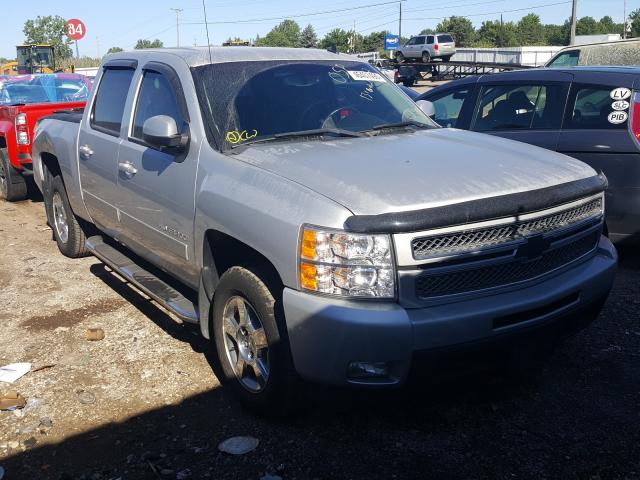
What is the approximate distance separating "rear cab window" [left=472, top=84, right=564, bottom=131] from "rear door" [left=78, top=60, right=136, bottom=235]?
11.2 feet

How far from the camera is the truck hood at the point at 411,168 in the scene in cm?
303

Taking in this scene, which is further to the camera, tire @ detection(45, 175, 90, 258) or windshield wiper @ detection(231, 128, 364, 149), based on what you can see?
tire @ detection(45, 175, 90, 258)

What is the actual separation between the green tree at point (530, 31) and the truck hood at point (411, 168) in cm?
10288

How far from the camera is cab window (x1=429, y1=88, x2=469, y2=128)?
690 centimetres

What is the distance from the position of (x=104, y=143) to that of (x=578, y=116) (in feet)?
13.1

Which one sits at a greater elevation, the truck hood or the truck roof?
the truck roof

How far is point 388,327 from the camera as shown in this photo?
284 centimetres

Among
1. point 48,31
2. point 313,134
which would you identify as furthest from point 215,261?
point 48,31

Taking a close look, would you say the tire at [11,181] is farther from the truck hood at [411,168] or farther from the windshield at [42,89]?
the truck hood at [411,168]

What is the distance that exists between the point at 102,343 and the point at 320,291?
7.80ft

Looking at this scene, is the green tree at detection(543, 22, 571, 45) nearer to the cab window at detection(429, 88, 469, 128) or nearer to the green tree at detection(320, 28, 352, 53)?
the green tree at detection(320, 28, 352, 53)

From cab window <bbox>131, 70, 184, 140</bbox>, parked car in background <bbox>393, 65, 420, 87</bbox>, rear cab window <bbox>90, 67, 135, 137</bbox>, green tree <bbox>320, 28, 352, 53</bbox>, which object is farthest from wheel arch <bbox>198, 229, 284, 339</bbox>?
green tree <bbox>320, 28, 352, 53</bbox>

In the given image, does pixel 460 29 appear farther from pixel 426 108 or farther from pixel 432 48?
pixel 426 108

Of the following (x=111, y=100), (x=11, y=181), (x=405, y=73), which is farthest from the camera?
(x=405, y=73)
